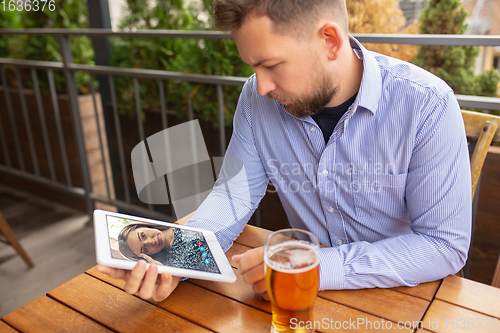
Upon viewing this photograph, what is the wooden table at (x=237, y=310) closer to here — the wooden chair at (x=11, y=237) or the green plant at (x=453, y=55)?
the green plant at (x=453, y=55)

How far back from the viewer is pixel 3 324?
77 cm

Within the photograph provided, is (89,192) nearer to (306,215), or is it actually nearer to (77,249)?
(77,249)

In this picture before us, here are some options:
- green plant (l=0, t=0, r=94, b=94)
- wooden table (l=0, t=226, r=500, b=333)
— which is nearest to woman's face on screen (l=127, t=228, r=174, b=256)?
wooden table (l=0, t=226, r=500, b=333)

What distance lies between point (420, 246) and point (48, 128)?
3.23 metres

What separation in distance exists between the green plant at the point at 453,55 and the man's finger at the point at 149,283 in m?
1.96

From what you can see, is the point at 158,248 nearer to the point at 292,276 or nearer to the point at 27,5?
the point at 292,276

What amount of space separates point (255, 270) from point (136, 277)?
230 mm

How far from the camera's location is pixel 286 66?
39.1 inches

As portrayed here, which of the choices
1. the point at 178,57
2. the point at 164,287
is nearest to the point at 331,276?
the point at 164,287

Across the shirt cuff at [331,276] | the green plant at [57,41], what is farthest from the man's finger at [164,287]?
the green plant at [57,41]

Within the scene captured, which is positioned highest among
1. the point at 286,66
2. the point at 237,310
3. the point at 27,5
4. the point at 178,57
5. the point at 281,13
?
the point at 27,5

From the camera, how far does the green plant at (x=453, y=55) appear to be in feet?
6.79

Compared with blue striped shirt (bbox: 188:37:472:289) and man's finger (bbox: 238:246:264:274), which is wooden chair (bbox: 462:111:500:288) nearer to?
blue striped shirt (bbox: 188:37:472:289)

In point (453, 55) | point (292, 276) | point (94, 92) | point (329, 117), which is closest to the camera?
point (292, 276)
